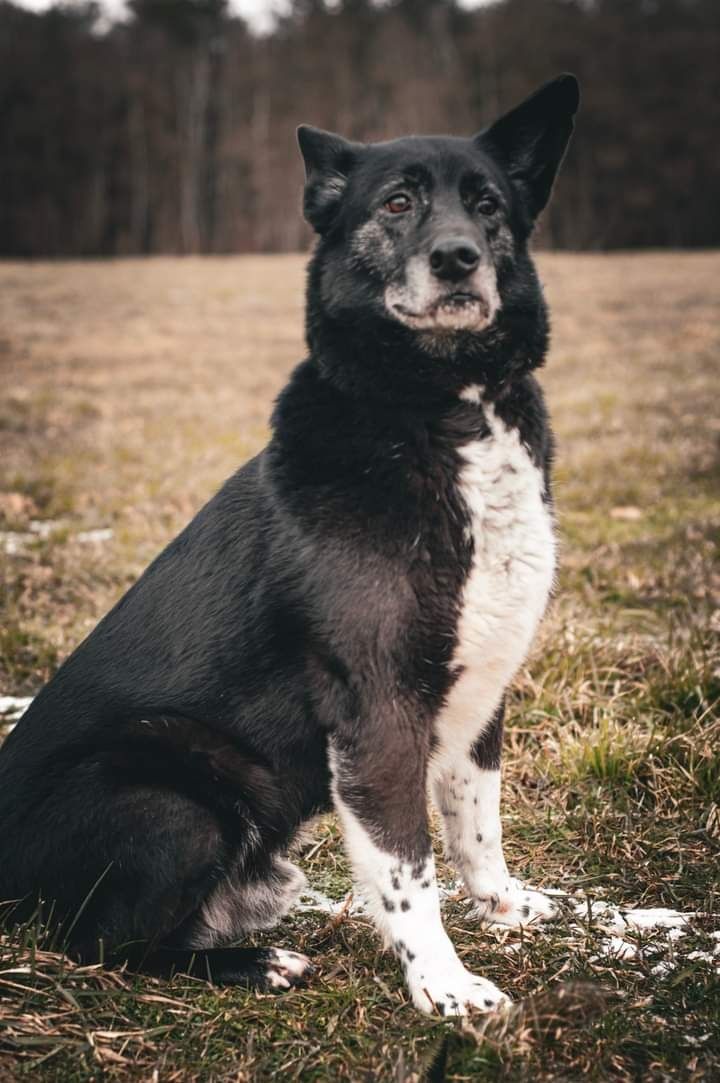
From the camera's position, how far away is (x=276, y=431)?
2469 mm

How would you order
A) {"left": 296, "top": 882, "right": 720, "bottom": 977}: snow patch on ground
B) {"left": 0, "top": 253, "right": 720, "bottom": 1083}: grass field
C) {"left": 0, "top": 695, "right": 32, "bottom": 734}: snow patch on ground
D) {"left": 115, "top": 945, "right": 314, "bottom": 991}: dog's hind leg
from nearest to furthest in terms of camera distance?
{"left": 0, "top": 253, "right": 720, "bottom": 1083}: grass field, {"left": 115, "top": 945, "right": 314, "bottom": 991}: dog's hind leg, {"left": 296, "top": 882, "right": 720, "bottom": 977}: snow patch on ground, {"left": 0, "top": 695, "right": 32, "bottom": 734}: snow patch on ground

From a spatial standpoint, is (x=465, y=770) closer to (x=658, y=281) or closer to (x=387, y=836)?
(x=387, y=836)

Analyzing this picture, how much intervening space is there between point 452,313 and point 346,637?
2.67 feet

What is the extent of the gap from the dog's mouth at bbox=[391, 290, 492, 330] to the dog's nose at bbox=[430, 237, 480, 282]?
48 mm

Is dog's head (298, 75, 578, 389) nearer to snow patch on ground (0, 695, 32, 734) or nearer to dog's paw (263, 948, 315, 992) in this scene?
dog's paw (263, 948, 315, 992)

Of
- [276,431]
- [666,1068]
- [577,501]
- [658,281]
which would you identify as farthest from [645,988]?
[658,281]

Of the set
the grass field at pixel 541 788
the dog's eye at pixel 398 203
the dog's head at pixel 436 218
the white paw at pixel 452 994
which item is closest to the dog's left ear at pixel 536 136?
the dog's head at pixel 436 218

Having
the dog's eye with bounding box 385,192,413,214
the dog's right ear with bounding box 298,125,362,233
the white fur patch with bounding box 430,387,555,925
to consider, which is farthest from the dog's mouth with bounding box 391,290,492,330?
the dog's right ear with bounding box 298,125,362,233

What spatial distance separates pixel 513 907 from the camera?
2.60 meters

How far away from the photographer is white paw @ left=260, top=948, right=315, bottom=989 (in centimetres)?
230

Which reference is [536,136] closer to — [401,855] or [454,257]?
[454,257]

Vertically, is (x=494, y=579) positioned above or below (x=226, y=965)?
above

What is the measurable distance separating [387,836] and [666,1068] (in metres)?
0.72

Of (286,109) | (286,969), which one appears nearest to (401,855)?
(286,969)
